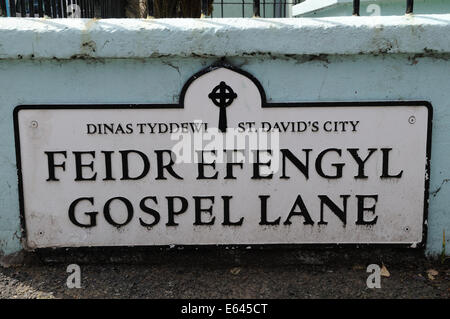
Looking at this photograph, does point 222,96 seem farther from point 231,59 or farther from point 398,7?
point 398,7

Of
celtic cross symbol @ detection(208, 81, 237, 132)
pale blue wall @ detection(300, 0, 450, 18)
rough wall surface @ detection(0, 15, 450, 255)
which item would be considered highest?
pale blue wall @ detection(300, 0, 450, 18)

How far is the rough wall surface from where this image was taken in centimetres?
196

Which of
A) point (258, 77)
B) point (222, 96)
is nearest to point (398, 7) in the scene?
point (258, 77)

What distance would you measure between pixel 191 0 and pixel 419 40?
3171 mm

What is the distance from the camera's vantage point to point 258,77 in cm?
202

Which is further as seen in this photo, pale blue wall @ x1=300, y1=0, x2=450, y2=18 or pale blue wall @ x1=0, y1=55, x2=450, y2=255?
pale blue wall @ x1=300, y1=0, x2=450, y2=18

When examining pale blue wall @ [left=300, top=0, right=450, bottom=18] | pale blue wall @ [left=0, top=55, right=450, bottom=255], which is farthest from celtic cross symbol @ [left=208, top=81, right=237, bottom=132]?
pale blue wall @ [left=300, top=0, right=450, bottom=18]

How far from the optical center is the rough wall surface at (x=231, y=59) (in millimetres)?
1956

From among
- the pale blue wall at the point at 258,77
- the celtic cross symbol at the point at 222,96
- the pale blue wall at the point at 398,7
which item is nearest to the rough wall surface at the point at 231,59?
the pale blue wall at the point at 258,77

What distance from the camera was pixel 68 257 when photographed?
85.0 inches

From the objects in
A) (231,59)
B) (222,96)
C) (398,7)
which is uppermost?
(398,7)

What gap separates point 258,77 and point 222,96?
0.60 ft

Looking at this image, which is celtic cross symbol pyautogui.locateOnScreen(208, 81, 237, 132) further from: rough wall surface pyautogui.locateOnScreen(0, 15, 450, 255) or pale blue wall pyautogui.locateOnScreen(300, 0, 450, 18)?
pale blue wall pyautogui.locateOnScreen(300, 0, 450, 18)
